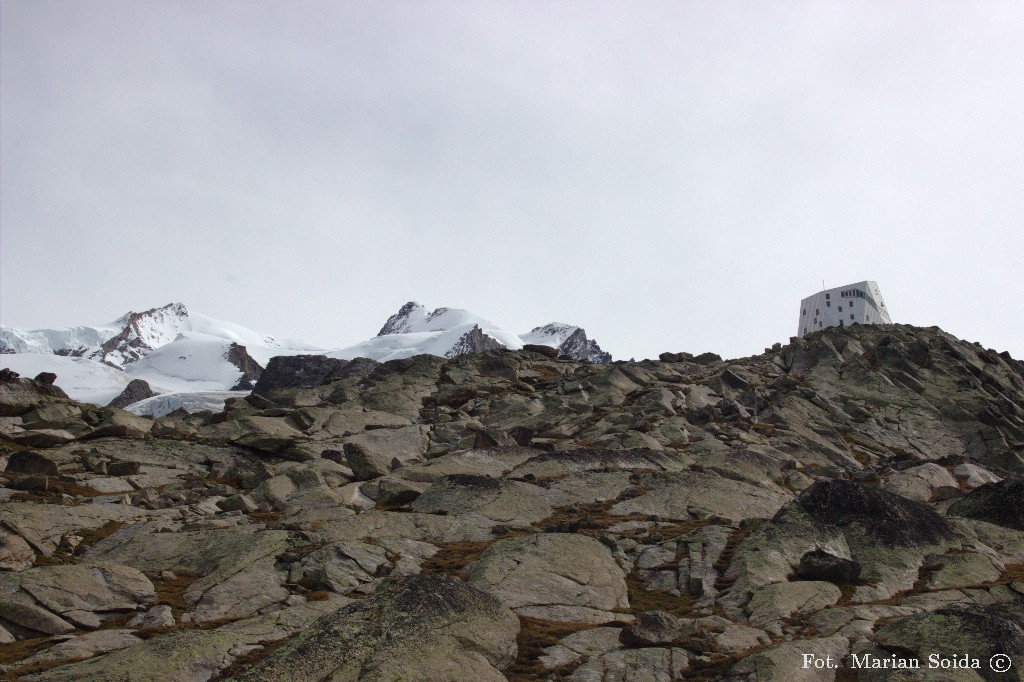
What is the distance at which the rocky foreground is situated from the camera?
1521cm

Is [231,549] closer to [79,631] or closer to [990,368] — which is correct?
[79,631]

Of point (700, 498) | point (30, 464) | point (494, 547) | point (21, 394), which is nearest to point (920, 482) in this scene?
point (700, 498)

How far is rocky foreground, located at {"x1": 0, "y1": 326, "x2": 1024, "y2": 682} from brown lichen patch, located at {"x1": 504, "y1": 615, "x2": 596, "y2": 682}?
0.26 feet

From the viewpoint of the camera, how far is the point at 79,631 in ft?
55.6

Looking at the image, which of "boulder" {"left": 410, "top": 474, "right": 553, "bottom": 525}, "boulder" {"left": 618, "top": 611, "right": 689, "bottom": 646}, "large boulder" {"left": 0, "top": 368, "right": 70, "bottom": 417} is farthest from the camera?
"large boulder" {"left": 0, "top": 368, "right": 70, "bottom": 417}

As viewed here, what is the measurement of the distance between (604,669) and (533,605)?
3.97m

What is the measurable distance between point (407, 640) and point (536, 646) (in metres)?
3.43

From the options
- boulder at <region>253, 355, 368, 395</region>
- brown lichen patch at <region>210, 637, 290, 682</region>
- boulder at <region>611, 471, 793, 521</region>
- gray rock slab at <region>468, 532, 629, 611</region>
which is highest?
boulder at <region>253, 355, 368, 395</region>

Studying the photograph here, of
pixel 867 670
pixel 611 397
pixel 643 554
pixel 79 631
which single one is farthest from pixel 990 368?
pixel 79 631

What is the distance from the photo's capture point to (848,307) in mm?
125188

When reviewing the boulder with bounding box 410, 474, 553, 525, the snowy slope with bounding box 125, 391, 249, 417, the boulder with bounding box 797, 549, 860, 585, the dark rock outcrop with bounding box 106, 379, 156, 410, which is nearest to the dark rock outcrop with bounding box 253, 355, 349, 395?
the snowy slope with bounding box 125, 391, 249, 417

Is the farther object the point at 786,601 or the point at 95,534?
the point at 95,534

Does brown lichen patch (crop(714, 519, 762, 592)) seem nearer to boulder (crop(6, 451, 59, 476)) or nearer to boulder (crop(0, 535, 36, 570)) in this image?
boulder (crop(0, 535, 36, 570))

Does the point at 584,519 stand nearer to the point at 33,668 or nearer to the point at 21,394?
the point at 33,668
